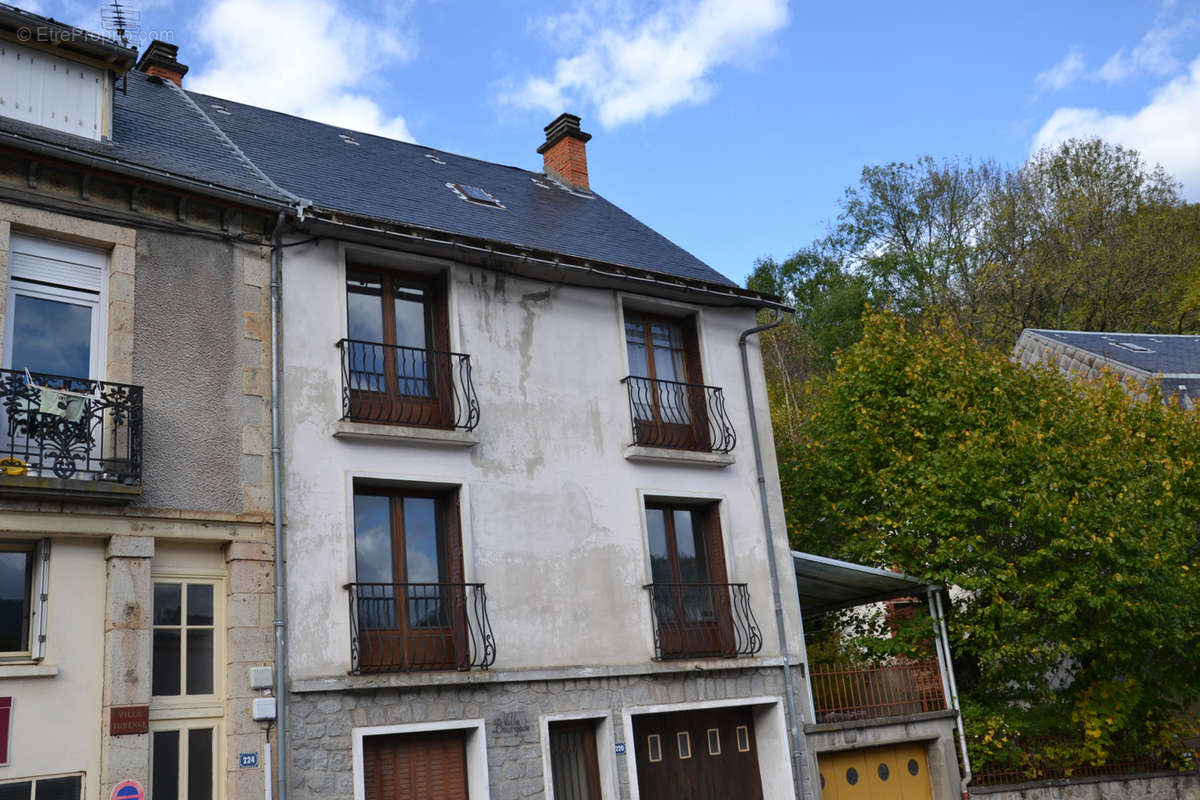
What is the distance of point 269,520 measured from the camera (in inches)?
399

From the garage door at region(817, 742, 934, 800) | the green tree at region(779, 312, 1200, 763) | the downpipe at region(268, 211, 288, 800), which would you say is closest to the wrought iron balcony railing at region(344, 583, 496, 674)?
the downpipe at region(268, 211, 288, 800)

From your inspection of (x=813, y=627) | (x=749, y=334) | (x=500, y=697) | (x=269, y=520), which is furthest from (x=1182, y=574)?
(x=269, y=520)

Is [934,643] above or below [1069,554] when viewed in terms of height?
below

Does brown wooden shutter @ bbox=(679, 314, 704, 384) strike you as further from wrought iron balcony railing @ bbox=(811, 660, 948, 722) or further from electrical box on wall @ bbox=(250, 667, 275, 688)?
electrical box on wall @ bbox=(250, 667, 275, 688)

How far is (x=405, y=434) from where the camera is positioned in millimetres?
11172

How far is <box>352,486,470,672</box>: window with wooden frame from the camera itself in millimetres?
10555

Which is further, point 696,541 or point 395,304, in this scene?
point 696,541

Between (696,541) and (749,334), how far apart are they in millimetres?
3037

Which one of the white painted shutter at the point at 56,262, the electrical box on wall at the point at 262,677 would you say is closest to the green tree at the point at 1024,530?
the electrical box on wall at the point at 262,677

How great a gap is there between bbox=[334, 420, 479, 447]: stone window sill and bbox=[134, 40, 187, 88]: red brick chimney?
7511mm

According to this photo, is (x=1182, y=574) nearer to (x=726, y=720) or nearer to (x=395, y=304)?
(x=726, y=720)

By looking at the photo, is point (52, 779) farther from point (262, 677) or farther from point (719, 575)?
point (719, 575)

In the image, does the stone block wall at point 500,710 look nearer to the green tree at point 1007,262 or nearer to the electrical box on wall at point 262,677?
the electrical box on wall at point 262,677

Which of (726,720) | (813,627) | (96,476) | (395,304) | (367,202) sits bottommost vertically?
(726,720)
